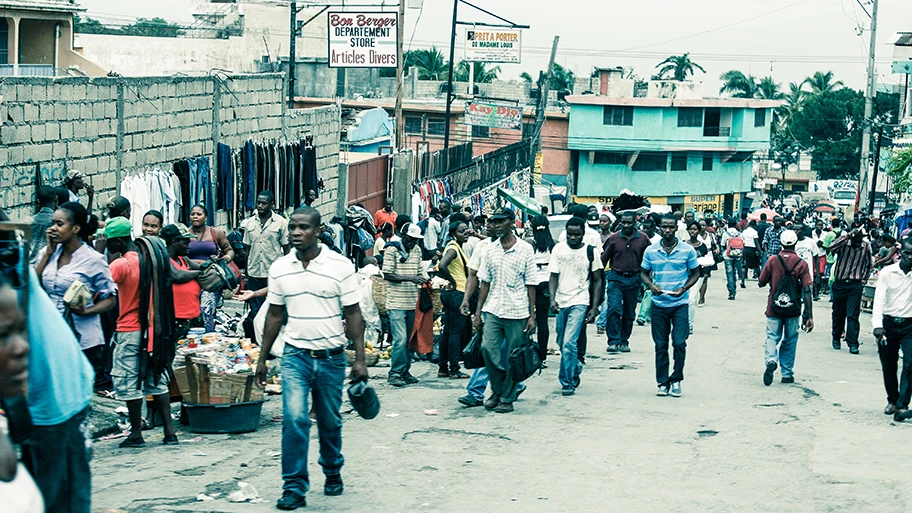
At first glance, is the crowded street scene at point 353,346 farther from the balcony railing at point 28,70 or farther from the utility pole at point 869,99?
the utility pole at point 869,99

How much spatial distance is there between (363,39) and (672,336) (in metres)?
19.3

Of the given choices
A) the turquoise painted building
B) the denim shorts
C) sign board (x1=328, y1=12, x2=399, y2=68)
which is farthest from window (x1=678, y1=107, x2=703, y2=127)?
the denim shorts

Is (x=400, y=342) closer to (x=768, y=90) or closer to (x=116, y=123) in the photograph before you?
(x=116, y=123)

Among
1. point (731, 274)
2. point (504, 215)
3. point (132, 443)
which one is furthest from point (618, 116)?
point (132, 443)

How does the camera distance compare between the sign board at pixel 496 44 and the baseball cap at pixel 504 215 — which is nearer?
the baseball cap at pixel 504 215

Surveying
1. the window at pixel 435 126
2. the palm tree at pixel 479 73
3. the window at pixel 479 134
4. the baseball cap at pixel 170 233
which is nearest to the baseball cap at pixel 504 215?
the baseball cap at pixel 170 233

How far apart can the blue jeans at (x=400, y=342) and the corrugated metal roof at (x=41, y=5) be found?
108ft

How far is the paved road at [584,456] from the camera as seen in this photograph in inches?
313

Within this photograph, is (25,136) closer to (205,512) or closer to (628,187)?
(205,512)

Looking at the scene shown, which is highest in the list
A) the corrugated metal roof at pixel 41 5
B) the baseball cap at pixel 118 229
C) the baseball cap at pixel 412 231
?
the corrugated metal roof at pixel 41 5

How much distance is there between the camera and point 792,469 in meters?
9.13

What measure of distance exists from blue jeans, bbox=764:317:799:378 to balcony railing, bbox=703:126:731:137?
184ft

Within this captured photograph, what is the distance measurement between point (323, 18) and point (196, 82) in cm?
6013

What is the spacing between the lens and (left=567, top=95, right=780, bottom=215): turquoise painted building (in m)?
65.0
